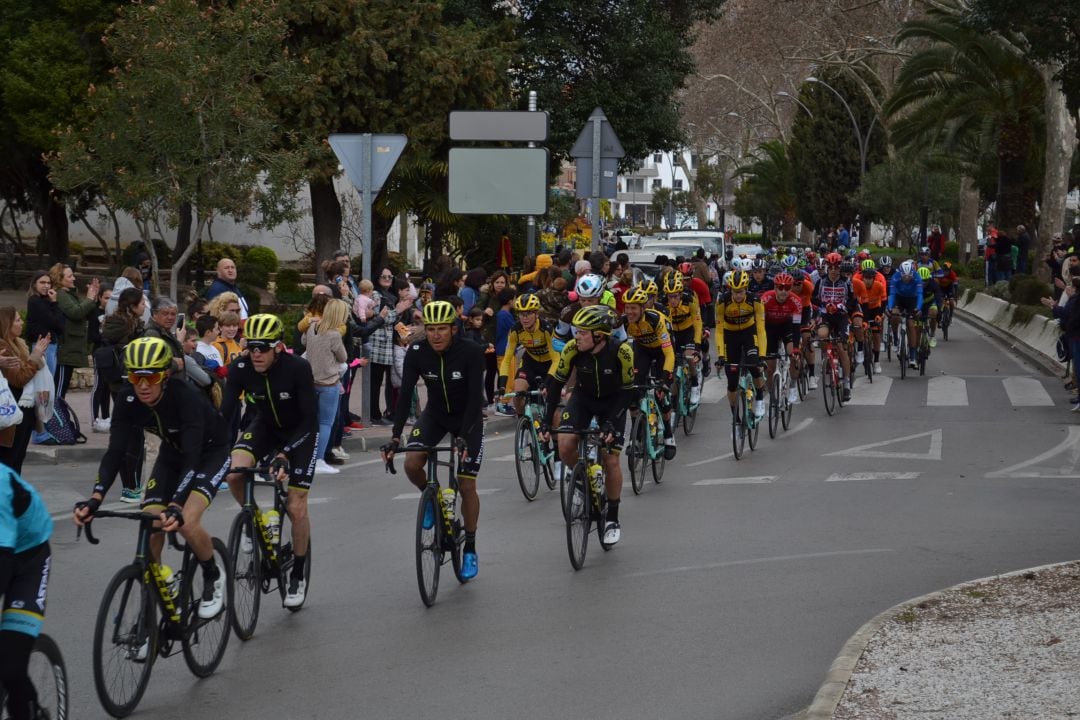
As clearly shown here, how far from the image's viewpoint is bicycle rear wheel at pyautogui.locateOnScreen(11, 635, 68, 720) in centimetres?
547

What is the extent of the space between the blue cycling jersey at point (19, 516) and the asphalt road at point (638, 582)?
5.90 ft

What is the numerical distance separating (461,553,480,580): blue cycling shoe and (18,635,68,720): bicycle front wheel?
4.07 meters

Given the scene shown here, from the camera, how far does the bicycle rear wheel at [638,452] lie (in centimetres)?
1313

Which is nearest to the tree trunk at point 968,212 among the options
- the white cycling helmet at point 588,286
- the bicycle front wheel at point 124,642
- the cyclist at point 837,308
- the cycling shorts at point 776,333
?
the cyclist at point 837,308

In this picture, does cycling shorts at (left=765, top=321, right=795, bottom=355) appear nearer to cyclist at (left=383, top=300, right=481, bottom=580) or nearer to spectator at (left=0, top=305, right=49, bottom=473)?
cyclist at (left=383, top=300, right=481, bottom=580)

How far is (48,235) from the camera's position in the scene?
128ft

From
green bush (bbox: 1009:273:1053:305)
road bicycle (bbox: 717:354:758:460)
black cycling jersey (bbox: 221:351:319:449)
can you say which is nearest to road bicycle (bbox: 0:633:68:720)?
black cycling jersey (bbox: 221:351:319:449)

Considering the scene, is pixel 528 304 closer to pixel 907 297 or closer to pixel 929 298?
pixel 907 297

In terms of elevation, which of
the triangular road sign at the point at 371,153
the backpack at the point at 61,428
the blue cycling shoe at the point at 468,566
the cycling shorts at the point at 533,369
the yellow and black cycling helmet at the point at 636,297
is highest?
the triangular road sign at the point at 371,153

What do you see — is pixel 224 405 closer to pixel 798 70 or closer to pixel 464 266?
pixel 464 266

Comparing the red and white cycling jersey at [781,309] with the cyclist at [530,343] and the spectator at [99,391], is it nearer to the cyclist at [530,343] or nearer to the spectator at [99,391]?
the cyclist at [530,343]

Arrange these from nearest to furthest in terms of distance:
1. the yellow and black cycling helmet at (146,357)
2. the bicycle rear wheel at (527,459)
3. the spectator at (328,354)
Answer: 1. the yellow and black cycling helmet at (146,357)
2. the bicycle rear wheel at (527,459)
3. the spectator at (328,354)

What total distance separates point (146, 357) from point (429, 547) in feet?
8.20

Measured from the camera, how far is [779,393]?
17156 mm
